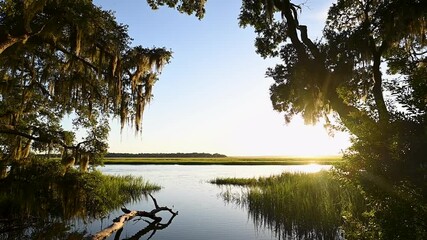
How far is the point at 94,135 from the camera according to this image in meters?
17.3

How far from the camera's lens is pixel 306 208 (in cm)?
1518

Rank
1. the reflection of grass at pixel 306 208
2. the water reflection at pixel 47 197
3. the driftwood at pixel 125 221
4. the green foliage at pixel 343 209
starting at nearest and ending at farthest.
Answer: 1. the green foliage at pixel 343 209
2. the driftwood at pixel 125 221
3. the reflection of grass at pixel 306 208
4. the water reflection at pixel 47 197

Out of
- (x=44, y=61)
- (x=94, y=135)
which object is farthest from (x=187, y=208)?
(x=44, y=61)

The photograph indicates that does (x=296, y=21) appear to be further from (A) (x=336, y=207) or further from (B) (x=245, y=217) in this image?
(B) (x=245, y=217)

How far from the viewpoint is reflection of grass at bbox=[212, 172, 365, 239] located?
13203 mm

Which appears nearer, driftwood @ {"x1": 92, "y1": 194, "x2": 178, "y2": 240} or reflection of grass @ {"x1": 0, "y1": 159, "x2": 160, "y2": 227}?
driftwood @ {"x1": 92, "y1": 194, "x2": 178, "y2": 240}

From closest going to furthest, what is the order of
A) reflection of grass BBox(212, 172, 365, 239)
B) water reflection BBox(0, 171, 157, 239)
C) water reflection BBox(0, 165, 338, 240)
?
reflection of grass BBox(212, 172, 365, 239) < water reflection BBox(0, 165, 338, 240) < water reflection BBox(0, 171, 157, 239)

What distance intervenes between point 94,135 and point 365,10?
43.4 feet

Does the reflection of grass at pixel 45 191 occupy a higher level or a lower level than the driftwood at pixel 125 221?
higher

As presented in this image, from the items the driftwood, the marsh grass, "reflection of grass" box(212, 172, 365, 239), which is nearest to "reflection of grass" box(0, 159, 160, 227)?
the marsh grass

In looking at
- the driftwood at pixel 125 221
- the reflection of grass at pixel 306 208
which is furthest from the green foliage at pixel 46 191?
the reflection of grass at pixel 306 208

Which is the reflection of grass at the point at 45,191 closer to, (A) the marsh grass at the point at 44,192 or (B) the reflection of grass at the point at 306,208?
(A) the marsh grass at the point at 44,192

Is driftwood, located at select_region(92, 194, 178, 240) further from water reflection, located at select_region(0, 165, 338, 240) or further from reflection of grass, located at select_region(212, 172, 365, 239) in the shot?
reflection of grass, located at select_region(212, 172, 365, 239)

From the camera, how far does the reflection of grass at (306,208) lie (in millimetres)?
13203
